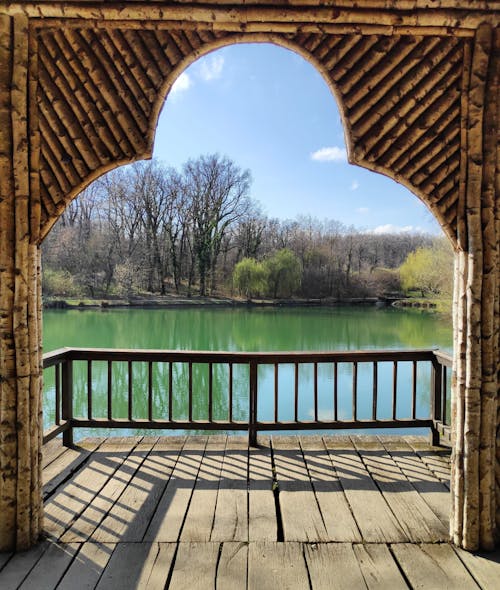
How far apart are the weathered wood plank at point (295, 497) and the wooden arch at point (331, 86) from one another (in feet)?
2.45

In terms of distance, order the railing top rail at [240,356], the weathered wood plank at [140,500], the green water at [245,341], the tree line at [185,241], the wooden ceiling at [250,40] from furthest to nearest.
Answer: the tree line at [185,241], the green water at [245,341], the railing top rail at [240,356], the weathered wood plank at [140,500], the wooden ceiling at [250,40]

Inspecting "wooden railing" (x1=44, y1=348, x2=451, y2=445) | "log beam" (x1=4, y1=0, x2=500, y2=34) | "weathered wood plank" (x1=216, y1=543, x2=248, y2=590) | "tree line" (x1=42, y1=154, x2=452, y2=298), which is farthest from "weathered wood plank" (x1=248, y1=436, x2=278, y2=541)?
"tree line" (x1=42, y1=154, x2=452, y2=298)

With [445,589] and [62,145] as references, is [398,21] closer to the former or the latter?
[62,145]

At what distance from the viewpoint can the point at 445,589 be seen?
176 centimetres

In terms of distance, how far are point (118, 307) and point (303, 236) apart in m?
13.0

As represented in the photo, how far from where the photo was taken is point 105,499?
8.16 ft

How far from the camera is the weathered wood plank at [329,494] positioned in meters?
2.17

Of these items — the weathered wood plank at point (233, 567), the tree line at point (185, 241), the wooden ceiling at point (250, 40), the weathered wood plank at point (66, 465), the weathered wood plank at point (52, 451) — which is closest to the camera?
the weathered wood plank at point (233, 567)

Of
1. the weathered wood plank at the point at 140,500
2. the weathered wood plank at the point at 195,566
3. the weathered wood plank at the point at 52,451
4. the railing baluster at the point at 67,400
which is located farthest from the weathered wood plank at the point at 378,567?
the railing baluster at the point at 67,400

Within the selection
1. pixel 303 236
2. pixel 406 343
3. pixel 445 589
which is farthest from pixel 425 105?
pixel 303 236

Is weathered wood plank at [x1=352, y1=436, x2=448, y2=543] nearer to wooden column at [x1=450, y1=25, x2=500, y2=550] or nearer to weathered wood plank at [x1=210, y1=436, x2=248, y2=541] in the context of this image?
wooden column at [x1=450, y1=25, x2=500, y2=550]

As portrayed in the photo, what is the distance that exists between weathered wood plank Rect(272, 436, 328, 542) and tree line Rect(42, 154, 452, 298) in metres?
18.3

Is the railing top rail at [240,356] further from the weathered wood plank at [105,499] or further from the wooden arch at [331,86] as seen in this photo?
the wooden arch at [331,86]

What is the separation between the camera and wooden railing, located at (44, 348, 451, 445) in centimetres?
327
